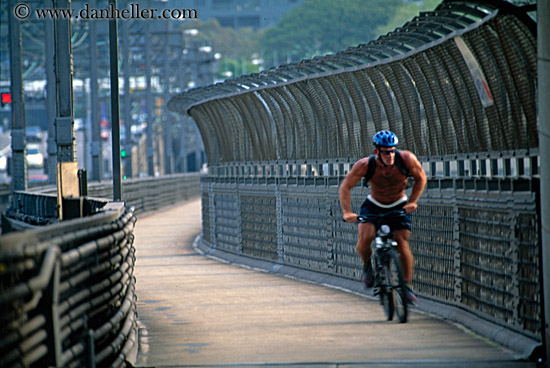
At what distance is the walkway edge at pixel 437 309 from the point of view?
8.92 metres

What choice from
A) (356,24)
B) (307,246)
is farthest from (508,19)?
(356,24)

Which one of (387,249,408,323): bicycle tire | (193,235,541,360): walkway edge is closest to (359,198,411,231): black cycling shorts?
(387,249,408,323): bicycle tire

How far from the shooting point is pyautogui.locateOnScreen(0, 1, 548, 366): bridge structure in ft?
22.1

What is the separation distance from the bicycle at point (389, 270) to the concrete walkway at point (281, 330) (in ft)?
0.75

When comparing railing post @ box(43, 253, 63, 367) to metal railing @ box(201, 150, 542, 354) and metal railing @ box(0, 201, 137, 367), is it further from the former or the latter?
metal railing @ box(201, 150, 542, 354)

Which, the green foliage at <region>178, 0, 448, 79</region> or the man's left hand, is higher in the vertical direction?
the green foliage at <region>178, 0, 448, 79</region>

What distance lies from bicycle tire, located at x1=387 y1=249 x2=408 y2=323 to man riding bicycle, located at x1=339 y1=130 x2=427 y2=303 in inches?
4.1

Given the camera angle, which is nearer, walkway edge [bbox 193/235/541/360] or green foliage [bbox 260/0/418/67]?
walkway edge [bbox 193/235/541/360]

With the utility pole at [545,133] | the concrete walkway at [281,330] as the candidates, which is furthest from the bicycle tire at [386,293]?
the utility pole at [545,133]

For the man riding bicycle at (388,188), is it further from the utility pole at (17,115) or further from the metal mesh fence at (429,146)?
the utility pole at (17,115)

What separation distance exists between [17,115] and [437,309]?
2062 cm

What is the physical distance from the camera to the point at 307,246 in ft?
54.3

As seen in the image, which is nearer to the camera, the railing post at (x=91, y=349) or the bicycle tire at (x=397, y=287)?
the railing post at (x=91, y=349)

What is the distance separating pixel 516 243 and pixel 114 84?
15066mm
